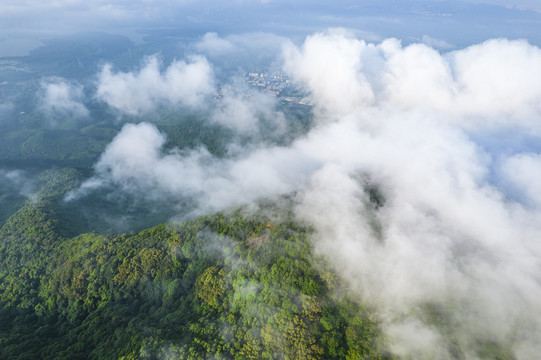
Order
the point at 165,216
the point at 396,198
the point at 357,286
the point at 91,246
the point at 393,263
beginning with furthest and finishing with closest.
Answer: the point at 165,216 < the point at 396,198 < the point at 91,246 < the point at 393,263 < the point at 357,286

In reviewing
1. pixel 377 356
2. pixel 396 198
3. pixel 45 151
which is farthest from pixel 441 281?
pixel 45 151

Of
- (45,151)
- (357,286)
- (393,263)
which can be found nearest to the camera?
(357,286)

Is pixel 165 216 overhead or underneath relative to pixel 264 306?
underneath

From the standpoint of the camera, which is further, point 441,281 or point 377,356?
point 441,281

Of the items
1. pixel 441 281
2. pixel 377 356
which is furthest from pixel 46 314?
pixel 441 281

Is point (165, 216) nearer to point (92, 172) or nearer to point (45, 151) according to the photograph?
point (92, 172)

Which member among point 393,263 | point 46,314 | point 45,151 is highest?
point 393,263

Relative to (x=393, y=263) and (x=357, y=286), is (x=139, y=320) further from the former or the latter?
(x=393, y=263)
